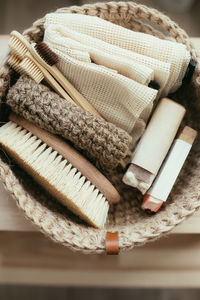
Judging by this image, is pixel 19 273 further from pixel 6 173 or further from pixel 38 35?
pixel 38 35

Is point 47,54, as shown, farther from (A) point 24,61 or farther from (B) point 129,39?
(B) point 129,39

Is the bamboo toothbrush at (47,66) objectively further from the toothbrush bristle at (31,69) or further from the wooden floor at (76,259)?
the wooden floor at (76,259)

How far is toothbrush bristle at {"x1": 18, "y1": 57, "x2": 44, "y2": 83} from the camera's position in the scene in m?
0.52

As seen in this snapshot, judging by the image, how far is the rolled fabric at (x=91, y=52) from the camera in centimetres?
53

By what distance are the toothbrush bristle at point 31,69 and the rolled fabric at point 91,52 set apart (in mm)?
52

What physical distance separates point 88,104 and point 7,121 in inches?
5.9

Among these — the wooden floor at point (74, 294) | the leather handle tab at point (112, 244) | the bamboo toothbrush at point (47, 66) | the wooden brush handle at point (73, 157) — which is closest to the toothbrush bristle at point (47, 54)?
the bamboo toothbrush at point (47, 66)

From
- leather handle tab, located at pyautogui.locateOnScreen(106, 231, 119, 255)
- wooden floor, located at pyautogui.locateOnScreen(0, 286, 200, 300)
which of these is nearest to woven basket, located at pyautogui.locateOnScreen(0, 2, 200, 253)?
leather handle tab, located at pyautogui.locateOnScreen(106, 231, 119, 255)

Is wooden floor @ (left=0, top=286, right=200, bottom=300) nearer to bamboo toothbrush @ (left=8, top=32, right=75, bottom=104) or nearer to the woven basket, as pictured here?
the woven basket

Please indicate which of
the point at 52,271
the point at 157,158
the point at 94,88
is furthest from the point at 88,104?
the point at 52,271

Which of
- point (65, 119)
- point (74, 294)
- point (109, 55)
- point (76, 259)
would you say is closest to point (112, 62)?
point (109, 55)

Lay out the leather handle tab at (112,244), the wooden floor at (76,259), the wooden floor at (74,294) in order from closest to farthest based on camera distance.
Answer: the leather handle tab at (112,244), the wooden floor at (76,259), the wooden floor at (74,294)

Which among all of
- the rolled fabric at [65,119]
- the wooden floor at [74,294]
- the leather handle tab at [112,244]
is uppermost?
the rolled fabric at [65,119]

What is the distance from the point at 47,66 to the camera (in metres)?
0.53
